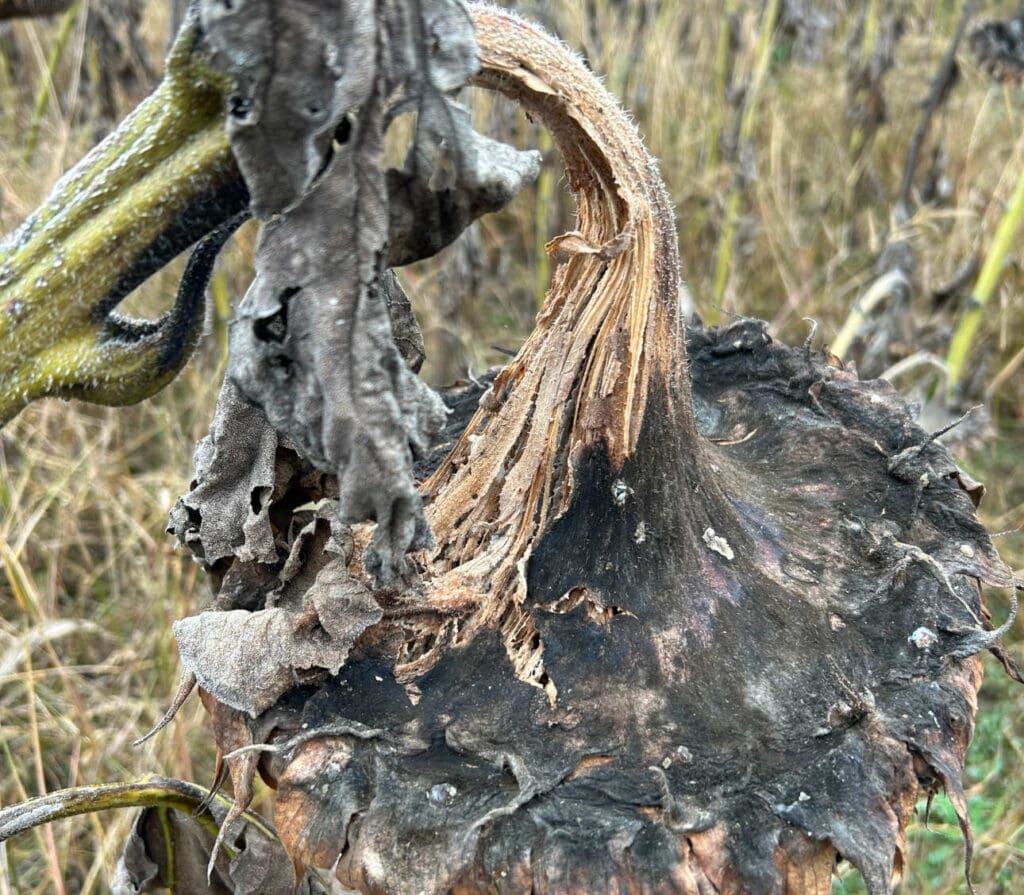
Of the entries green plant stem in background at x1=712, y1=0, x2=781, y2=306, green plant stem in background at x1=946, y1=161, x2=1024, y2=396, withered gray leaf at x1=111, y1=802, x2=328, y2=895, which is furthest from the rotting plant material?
green plant stem in background at x1=712, y1=0, x2=781, y2=306

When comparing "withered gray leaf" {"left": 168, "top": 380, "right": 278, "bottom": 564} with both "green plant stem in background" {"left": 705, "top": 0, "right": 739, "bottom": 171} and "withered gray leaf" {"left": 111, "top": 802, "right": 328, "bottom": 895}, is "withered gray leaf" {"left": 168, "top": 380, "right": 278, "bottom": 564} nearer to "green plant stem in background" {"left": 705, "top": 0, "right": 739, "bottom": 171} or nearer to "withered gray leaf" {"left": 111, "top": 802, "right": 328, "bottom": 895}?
"withered gray leaf" {"left": 111, "top": 802, "right": 328, "bottom": 895}

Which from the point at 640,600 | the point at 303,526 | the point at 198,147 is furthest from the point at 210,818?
the point at 198,147

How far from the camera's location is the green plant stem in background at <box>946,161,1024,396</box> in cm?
215

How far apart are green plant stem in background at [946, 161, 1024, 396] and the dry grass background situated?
16 centimetres

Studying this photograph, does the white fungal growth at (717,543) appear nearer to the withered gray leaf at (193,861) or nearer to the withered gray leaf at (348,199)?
the withered gray leaf at (348,199)

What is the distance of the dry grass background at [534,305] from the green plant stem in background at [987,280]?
16 centimetres

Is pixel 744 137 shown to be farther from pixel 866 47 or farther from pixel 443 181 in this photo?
pixel 443 181

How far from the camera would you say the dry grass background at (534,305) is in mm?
2008

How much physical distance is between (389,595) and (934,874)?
1.57m

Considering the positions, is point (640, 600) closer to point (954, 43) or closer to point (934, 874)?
point (934, 874)

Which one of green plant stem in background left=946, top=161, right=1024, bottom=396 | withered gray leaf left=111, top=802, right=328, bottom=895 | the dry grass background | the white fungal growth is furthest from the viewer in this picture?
green plant stem in background left=946, top=161, right=1024, bottom=396

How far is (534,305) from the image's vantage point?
342 cm

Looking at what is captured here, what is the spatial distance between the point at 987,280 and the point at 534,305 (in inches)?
60.8

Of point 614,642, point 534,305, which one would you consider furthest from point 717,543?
point 534,305
